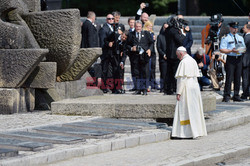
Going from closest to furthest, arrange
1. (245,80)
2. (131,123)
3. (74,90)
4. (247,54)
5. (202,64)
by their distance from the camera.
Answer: (131,123) < (74,90) < (245,80) < (247,54) < (202,64)

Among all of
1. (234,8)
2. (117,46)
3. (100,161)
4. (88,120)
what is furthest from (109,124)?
(234,8)

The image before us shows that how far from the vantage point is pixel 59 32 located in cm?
1409

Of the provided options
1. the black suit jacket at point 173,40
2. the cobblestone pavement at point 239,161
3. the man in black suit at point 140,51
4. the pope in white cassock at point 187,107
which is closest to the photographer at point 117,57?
the man in black suit at point 140,51

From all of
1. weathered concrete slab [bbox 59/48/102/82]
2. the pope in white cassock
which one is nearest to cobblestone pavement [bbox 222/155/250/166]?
the pope in white cassock

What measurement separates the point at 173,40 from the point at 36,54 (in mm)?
5607

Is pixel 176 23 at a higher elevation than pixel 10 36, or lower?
higher

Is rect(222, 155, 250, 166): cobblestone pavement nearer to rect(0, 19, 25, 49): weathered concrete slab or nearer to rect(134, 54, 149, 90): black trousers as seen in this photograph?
A: rect(0, 19, 25, 49): weathered concrete slab

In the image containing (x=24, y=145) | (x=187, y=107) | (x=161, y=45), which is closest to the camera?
(x=24, y=145)

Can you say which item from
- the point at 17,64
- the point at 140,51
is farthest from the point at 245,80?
the point at 17,64

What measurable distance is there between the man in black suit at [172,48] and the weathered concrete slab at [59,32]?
409 cm

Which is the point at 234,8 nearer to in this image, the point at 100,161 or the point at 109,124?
the point at 109,124

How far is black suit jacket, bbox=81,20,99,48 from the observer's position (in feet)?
61.3

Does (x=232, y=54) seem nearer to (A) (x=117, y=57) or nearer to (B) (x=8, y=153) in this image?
(A) (x=117, y=57)

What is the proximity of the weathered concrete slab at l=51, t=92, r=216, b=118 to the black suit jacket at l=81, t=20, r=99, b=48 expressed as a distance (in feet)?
17.3
